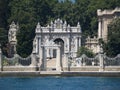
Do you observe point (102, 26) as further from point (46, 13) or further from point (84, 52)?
point (46, 13)

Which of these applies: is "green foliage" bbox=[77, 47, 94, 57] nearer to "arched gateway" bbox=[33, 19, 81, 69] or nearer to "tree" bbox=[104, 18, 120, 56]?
"tree" bbox=[104, 18, 120, 56]

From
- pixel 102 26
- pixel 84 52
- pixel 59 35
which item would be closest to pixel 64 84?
pixel 84 52

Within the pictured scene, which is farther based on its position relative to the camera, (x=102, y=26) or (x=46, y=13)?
(x=46, y=13)

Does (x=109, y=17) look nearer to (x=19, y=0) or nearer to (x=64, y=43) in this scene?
(x=64, y=43)

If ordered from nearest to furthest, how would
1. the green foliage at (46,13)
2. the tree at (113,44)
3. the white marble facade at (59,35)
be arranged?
the tree at (113,44), the white marble facade at (59,35), the green foliage at (46,13)

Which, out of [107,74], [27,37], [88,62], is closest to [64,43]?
[27,37]

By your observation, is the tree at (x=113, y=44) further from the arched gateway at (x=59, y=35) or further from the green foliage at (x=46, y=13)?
the green foliage at (x=46, y=13)

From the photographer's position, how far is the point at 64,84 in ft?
263

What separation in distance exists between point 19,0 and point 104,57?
160ft

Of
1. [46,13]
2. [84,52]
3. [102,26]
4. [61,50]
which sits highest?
[46,13]

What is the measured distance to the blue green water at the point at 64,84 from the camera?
2926 inches

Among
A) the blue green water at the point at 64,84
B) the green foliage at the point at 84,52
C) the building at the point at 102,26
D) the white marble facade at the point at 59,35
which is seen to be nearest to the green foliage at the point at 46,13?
the white marble facade at the point at 59,35

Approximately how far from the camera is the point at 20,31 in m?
121

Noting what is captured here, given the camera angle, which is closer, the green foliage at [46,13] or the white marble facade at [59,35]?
the white marble facade at [59,35]
